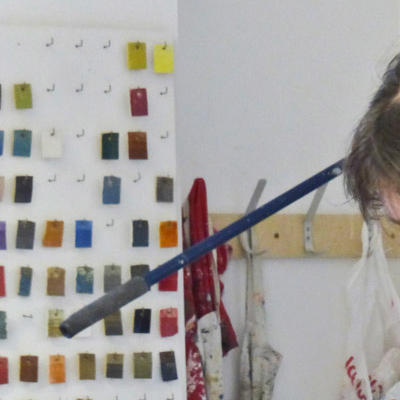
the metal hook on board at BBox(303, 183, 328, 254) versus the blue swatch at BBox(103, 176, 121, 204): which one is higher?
the blue swatch at BBox(103, 176, 121, 204)

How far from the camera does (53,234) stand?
1.68m

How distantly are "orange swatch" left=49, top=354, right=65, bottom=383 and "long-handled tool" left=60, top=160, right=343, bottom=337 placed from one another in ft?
1.98

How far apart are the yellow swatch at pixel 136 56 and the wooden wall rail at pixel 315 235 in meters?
0.41

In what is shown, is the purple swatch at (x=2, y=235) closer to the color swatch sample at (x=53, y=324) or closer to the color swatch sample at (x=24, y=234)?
the color swatch sample at (x=24, y=234)

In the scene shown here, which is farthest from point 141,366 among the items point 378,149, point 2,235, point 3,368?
point 378,149

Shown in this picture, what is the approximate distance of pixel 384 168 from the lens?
0.87m

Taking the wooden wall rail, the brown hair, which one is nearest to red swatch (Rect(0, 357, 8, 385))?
the wooden wall rail

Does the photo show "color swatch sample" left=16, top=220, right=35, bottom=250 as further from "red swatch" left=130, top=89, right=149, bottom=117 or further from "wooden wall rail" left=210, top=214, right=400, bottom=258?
"wooden wall rail" left=210, top=214, right=400, bottom=258

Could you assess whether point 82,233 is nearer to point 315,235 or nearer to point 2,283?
point 2,283

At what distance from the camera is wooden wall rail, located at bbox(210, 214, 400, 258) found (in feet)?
6.48

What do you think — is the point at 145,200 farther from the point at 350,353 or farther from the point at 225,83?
the point at 350,353

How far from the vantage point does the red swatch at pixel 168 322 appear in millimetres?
1696

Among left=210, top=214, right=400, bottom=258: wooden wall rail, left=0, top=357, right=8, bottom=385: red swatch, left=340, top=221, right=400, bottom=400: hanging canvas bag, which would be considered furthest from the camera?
left=210, top=214, right=400, bottom=258: wooden wall rail

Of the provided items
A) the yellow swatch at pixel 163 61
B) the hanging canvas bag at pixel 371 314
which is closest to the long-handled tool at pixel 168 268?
the yellow swatch at pixel 163 61
